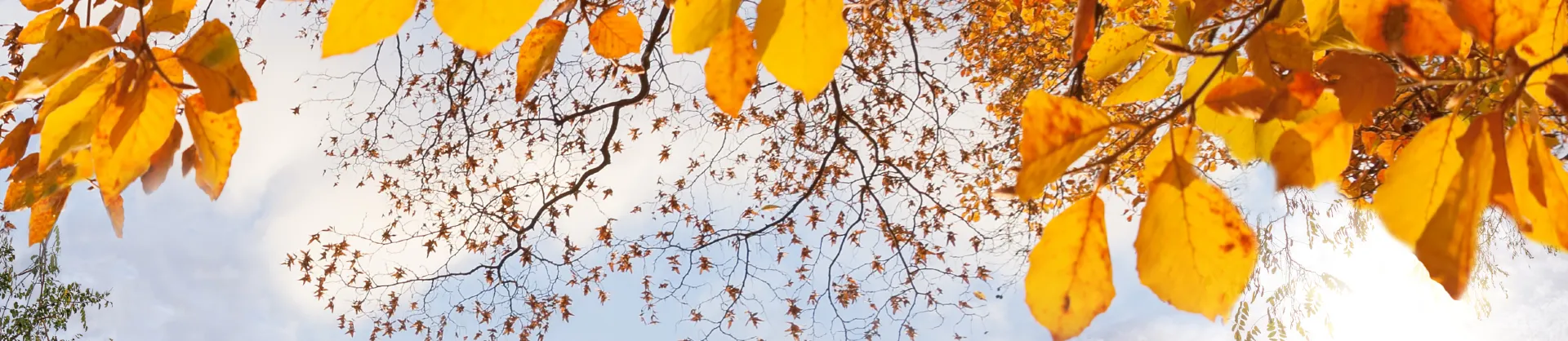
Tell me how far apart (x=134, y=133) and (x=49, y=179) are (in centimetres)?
14

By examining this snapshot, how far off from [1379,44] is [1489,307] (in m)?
4.12

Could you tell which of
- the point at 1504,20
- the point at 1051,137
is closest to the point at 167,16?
the point at 1051,137

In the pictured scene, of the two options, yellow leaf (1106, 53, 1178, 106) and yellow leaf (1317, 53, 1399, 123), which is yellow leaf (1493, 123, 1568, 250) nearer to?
yellow leaf (1317, 53, 1399, 123)

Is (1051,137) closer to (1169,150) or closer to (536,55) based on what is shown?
(1169,150)

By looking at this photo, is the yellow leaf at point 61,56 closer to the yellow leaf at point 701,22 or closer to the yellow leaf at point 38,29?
the yellow leaf at point 38,29

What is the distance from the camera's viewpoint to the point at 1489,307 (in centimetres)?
322

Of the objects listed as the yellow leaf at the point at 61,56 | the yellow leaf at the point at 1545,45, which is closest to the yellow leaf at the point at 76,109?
the yellow leaf at the point at 61,56

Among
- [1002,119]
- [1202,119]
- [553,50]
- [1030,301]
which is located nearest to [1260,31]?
[1202,119]

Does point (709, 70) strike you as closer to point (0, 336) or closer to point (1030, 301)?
point (1030, 301)

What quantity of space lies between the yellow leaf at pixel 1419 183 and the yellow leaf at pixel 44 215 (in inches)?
20.3

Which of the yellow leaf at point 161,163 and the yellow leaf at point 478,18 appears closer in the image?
the yellow leaf at point 478,18

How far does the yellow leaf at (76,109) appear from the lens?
26 cm

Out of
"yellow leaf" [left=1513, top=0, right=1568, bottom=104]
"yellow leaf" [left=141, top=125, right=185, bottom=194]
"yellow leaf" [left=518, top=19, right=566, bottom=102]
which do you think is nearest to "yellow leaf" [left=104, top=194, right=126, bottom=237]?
"yellow leaf" [left=141, top=125, right=185, bottom=194]

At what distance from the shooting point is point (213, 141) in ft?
0.84
